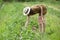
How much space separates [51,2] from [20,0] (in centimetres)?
303

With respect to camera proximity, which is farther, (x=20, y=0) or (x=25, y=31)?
(x=20, y=0)

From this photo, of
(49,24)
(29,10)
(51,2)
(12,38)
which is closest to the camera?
(12,38)

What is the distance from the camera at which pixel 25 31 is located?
10.7 meters

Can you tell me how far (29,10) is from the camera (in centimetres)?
1062

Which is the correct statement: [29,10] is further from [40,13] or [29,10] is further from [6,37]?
[6,37]

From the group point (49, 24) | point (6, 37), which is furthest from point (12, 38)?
point (49, 24)

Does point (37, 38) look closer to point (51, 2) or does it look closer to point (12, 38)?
point (12, 38)

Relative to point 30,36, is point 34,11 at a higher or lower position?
higher

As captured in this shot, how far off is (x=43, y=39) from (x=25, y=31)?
0.85 metres

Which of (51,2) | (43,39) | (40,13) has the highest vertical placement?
(40,13)

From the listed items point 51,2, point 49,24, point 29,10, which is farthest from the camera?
point 51,2

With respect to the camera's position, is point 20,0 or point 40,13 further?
point 20,0

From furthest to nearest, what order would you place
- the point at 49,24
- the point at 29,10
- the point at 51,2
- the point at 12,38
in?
the point at 51,2, the point at 49,24, the point at 29,10, the point at 12,38

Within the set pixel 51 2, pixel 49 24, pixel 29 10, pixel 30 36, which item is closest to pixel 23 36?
pixel 30 36
